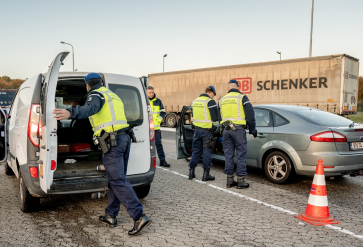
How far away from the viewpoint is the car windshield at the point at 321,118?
5.29 metres

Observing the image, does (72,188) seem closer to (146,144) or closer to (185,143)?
(146,144)

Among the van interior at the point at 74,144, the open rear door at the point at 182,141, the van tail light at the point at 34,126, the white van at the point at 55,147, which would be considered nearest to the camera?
the white van at the point at 55,147

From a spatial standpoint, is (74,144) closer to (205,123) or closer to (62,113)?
(205,123)

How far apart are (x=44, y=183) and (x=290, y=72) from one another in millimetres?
14738

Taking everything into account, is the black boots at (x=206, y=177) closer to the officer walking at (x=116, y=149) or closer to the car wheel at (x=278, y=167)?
the car wheel at (x=278, y=167)

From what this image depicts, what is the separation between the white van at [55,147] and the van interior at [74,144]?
0.01 metres

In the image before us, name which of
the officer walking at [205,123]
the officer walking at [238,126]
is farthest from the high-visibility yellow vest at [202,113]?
the officer walking at [238,126]

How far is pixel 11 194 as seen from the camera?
500 centimetres

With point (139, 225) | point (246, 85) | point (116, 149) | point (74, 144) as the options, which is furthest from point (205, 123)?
point (246, 85)

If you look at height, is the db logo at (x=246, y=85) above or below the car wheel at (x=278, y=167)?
above

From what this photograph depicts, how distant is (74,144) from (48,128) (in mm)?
2543

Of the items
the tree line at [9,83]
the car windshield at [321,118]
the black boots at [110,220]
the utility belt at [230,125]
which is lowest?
the black boots at [110,220]

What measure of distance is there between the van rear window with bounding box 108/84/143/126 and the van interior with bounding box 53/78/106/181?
1.76 ft

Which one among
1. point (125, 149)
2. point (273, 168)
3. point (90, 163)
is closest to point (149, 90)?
point (90, 163)
